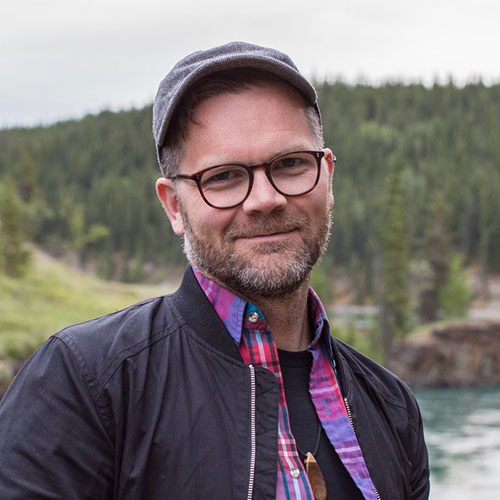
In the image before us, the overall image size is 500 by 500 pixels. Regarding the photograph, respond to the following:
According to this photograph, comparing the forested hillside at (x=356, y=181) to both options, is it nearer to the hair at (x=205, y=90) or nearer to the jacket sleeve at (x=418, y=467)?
the jacket sleeve at (x=418, y=467)

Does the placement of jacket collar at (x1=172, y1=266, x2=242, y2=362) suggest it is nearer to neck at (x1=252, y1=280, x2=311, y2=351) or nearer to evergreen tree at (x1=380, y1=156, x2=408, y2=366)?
neck at (x1=252, y1=280, x2=311, y2=351)

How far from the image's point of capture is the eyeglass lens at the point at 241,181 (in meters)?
2.30

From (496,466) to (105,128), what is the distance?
129705 millimetres

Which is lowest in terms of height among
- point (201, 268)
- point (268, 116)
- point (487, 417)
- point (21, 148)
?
point (487, 417)

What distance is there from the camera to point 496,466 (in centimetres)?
2784

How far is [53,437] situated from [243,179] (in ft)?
3.08

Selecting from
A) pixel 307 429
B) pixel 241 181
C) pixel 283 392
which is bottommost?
pixel 307 429

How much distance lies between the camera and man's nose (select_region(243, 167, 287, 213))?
227cm

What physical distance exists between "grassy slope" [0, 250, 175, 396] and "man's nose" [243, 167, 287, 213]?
44.4ft

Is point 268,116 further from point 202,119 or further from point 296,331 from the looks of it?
point 296,331

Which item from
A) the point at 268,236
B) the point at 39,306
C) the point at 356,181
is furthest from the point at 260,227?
the point at 356,181

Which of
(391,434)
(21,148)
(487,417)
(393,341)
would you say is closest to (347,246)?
(393,341)

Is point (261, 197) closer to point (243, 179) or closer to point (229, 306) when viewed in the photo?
point (243, 179)

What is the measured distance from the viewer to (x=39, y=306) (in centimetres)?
2331
